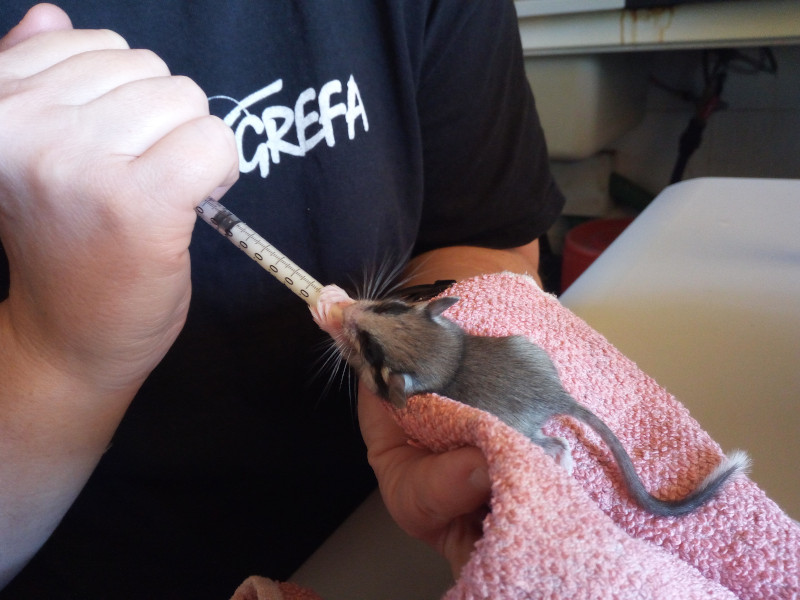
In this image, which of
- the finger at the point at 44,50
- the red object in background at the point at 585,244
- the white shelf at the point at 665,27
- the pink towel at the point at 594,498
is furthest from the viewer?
the red object in background at the point at 585,244

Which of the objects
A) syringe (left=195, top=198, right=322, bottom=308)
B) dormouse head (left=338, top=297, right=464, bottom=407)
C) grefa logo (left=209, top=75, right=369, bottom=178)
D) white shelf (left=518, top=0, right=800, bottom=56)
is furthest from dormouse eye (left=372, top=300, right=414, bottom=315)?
white shelf (left=518, top=0, right=800, bottom=56)

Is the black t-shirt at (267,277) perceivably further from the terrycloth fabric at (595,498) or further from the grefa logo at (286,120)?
the terrycloth fabric at (595,498)

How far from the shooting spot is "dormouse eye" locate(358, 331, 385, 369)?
728 millimetres

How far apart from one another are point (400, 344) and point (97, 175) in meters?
0.37

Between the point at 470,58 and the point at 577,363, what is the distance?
0.63 m

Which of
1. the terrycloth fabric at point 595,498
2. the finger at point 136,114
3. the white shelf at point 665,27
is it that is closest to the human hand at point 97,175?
the finger at point 136,114

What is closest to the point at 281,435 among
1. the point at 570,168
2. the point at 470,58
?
the point at 470,58

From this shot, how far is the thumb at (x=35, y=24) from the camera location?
0.57 m

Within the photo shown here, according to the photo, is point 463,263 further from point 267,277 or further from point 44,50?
point 44,50

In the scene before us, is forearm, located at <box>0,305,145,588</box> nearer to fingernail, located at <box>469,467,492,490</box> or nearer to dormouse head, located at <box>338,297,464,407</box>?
dormouse head, located at <box>338,297,464,407</box>

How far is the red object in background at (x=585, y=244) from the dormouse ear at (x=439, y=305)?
1.36m

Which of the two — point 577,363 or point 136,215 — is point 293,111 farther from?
point 577,363

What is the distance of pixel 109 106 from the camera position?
1.66 feet

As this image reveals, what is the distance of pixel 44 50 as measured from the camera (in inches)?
21.5
